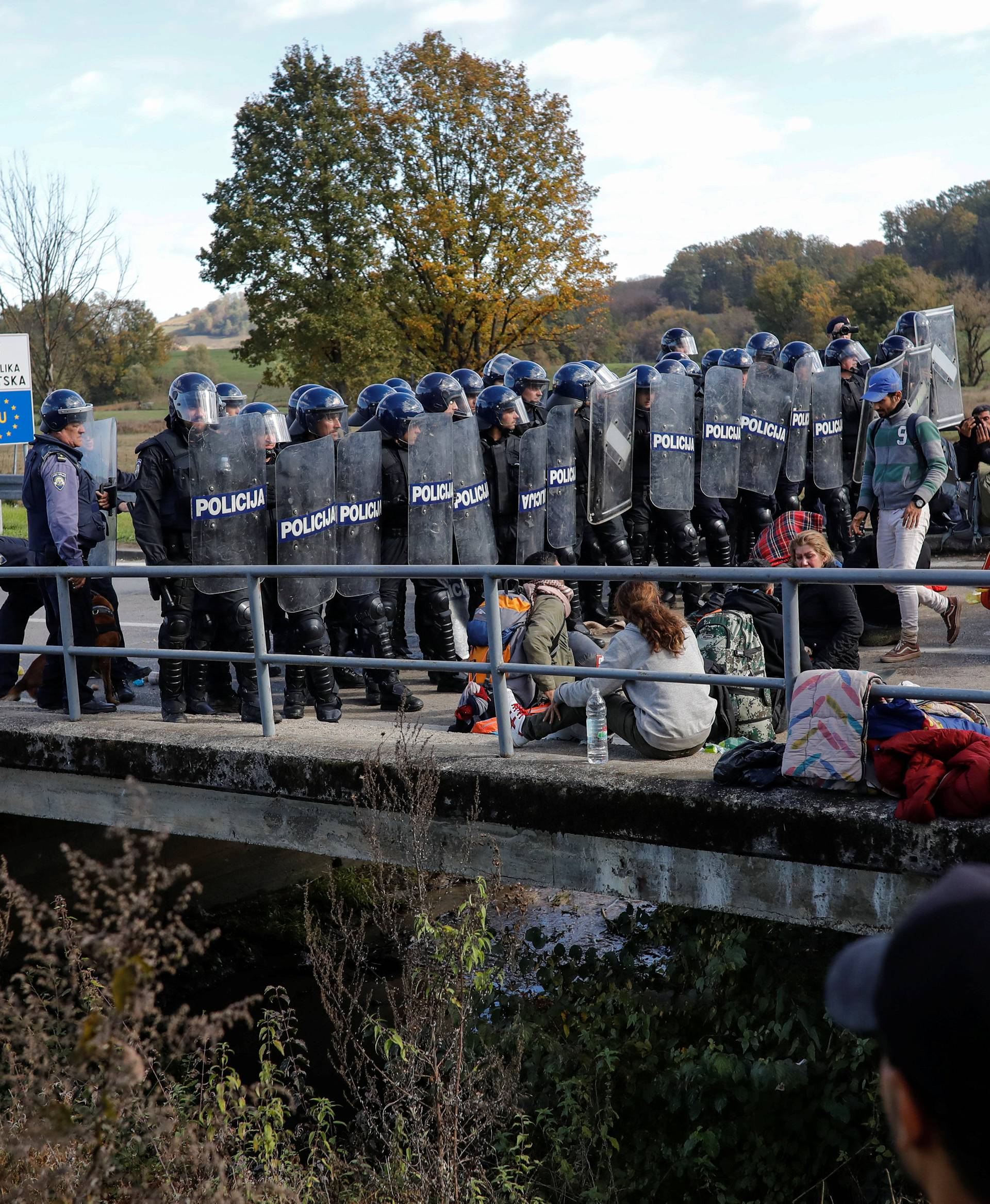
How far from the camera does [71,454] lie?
6863 millimetres

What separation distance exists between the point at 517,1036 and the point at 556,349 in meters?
34.6

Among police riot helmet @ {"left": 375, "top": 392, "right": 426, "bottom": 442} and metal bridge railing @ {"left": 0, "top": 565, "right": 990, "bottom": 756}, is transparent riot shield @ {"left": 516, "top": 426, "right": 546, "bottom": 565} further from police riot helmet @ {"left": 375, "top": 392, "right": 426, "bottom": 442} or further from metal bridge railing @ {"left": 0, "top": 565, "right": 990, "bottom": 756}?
metal bridge railing @ {"left": 0, "top": 565, "right": 990, "bottom": 756}

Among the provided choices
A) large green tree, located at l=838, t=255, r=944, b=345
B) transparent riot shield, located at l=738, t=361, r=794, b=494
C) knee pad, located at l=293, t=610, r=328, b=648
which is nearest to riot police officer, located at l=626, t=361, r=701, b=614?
transparent riot shield, located at l=738, t=361, r=794, b=494

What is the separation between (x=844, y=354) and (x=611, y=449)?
2551 millimetres

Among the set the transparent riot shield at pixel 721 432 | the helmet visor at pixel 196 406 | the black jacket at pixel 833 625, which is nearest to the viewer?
the black jacket at pixel 833 625

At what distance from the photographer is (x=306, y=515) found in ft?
22.2

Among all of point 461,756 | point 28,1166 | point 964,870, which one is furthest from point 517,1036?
point 964,870

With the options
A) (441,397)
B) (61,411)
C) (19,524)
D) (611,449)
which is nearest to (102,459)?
(61,411)

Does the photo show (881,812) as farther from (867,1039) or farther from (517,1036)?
A: (517,1036)

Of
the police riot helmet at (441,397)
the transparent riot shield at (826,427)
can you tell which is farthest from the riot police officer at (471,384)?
the transparent riot shield at (826,427)

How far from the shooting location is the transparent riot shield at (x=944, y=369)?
34.2 feet

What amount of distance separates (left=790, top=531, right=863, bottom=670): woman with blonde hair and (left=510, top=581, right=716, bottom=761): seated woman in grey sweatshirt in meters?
1.07

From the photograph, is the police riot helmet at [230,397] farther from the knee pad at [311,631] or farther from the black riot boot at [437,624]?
the knee pad at [311,631]

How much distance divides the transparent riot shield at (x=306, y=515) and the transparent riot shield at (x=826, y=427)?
4473mm
